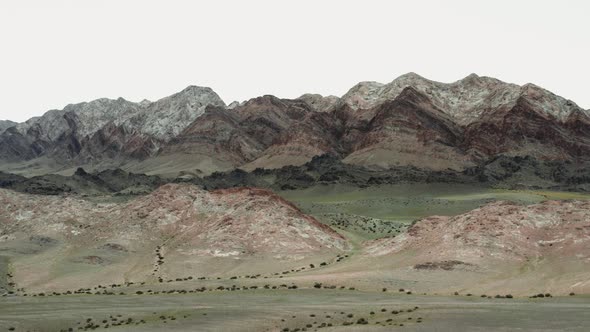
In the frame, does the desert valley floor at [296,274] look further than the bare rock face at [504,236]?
No

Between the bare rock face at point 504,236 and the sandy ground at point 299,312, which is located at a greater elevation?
the bare rock face at point 504,236

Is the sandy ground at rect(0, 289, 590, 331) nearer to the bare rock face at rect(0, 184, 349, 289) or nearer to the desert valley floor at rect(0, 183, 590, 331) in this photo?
the desert valley floor at rect(0, 183, 590, 331)

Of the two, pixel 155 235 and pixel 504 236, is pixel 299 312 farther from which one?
pixel 155 235

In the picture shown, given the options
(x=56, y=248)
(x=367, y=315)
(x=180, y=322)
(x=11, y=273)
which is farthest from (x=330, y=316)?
(x=56, y=248)

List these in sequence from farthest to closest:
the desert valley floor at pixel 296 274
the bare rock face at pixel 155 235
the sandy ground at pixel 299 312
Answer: the bare rock face at pixel 155 235, the desert valley floor at pixel 296 274, the sandy ground at pixel 299 312

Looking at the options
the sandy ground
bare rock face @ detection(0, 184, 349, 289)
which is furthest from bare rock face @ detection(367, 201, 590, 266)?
Answer: the sandy ground

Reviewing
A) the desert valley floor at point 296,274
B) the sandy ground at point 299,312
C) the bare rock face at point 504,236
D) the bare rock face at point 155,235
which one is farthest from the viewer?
the bare rock face at point 155,235

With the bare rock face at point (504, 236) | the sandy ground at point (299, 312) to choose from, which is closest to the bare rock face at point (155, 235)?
the bare rock face at point (504, 236)

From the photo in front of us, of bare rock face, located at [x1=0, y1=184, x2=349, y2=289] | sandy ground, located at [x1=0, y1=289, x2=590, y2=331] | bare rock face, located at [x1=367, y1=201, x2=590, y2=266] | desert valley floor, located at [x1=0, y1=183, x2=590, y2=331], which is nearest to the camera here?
sandy ground, located at [x1=0, y1=289, x2=590, y2=331]

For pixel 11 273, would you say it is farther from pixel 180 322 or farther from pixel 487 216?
pixel 487 216

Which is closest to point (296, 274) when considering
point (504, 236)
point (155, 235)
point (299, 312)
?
point (504, 236)

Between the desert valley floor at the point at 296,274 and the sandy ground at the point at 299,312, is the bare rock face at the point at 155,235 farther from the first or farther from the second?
the sandy ground at the point at 299,312
